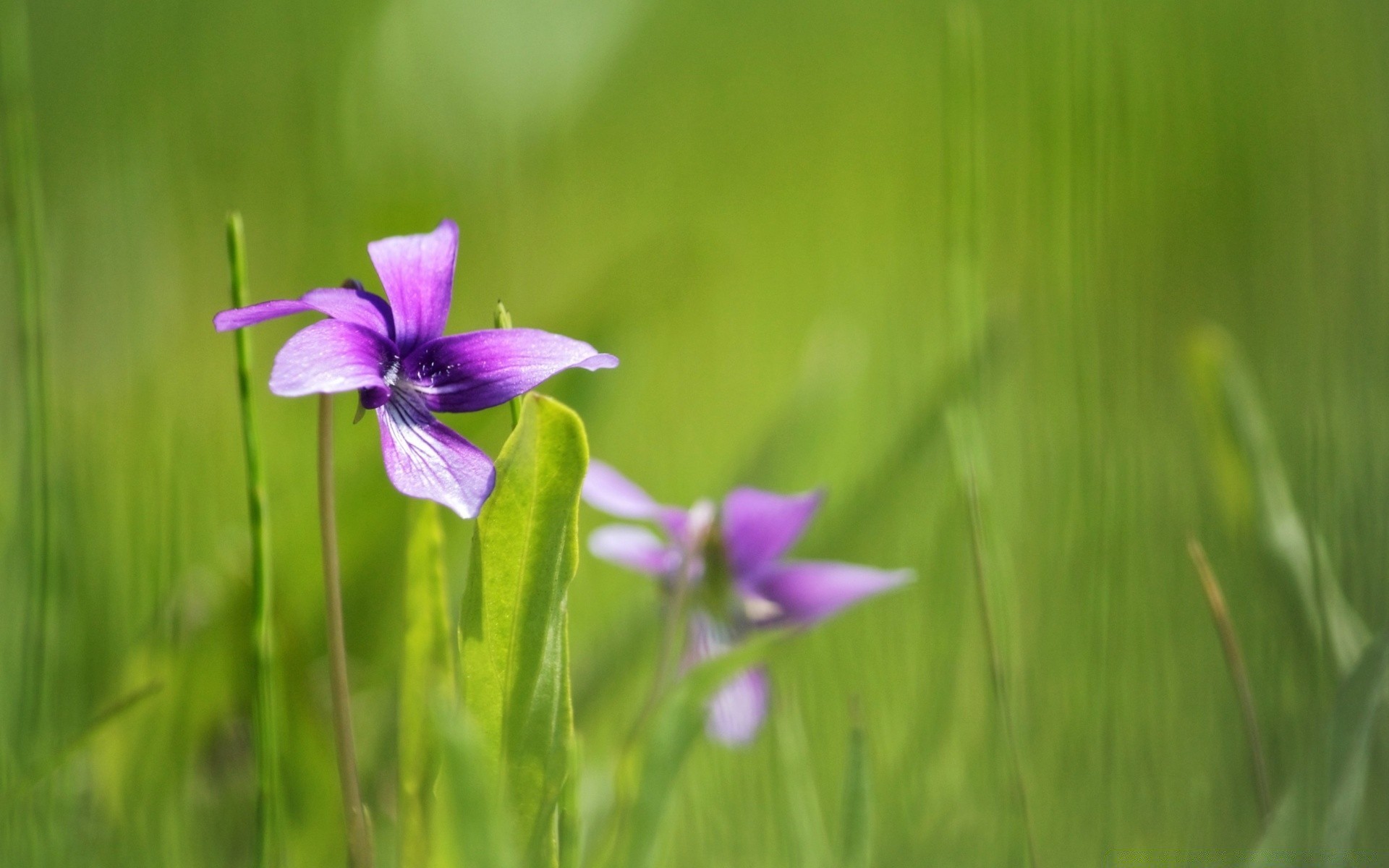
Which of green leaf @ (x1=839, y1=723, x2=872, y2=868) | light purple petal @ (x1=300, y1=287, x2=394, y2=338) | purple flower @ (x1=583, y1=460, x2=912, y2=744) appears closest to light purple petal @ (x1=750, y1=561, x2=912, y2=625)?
purple flower @ (x1=583, y1=460, x2=912, y2=744)

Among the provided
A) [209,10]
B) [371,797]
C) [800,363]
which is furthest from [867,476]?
[209,10]

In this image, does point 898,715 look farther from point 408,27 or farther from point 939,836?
point 408,27

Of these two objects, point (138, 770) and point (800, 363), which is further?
point (800, 363)

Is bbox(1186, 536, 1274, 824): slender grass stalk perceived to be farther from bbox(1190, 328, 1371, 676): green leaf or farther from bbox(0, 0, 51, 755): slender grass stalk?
bbox(0, 0, 51, 755): slender grass stalk

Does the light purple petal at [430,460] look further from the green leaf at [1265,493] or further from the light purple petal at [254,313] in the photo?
the green leaf at [1265,493]

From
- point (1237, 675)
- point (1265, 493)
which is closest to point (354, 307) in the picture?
point (1237, 675)

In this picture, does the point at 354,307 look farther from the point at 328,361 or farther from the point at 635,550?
the point at 635,550
